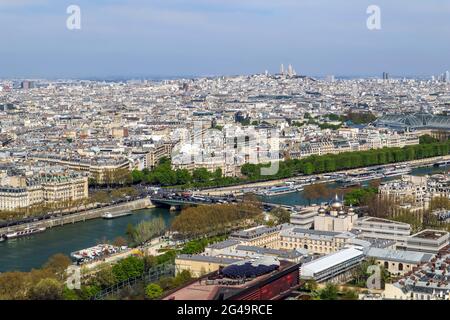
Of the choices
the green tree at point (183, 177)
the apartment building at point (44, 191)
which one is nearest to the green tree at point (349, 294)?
the apartment building at point (44, 191)

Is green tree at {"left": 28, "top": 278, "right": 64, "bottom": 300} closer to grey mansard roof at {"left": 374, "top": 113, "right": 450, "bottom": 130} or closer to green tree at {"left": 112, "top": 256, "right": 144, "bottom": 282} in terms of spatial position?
green tree at {"left": 112, "top": 256, "right": 144, "bottom": 282}

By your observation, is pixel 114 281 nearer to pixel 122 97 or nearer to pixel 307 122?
pixel 307 122

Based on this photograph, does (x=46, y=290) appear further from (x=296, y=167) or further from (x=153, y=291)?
(x=296, y=167)

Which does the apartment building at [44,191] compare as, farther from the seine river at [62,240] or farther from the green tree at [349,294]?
the green tree at [349,294]

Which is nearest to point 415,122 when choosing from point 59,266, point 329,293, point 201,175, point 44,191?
point 201,175

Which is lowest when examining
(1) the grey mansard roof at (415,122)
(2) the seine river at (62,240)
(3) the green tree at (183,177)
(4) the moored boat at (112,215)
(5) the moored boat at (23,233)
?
(2) the seine river at (62,240)

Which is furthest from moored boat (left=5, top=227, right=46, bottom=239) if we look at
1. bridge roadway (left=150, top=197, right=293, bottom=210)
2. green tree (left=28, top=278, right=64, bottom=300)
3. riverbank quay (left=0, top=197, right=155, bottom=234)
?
green tree (left=28, top=278, right=64, bottom=300)
